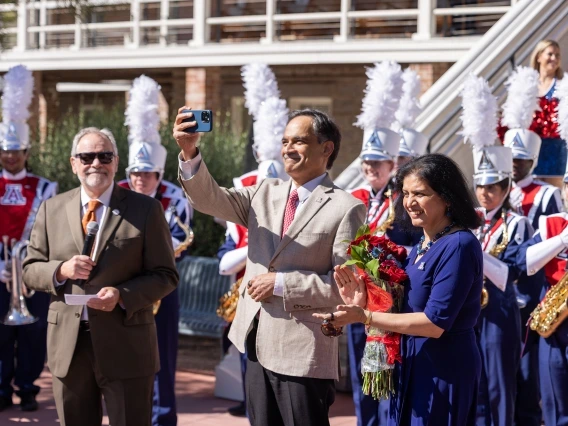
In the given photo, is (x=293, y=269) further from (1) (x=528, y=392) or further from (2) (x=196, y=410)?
(2) (x=196, y=410)

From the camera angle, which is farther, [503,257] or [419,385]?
[503,257]

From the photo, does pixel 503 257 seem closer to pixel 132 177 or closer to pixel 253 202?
pixel 253 202

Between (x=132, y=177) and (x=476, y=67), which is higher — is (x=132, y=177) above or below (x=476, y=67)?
below

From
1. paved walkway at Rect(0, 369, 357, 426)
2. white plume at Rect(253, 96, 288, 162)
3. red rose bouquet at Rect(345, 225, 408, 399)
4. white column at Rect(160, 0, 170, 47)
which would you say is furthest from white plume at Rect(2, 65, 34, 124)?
white column at Rect(160, 0, 170, 47)

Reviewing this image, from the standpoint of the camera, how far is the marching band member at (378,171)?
264 inches

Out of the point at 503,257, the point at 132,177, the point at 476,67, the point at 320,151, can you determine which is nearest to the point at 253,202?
the point at 320,151

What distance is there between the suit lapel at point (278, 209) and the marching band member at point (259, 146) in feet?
7.32

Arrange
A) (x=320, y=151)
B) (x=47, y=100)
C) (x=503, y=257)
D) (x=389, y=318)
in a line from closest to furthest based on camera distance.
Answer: (x=389, y=318) → (x=320, y=151) → (x=503, y=257) → (x=47, y=100)

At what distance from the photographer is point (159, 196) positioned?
24.5 feet

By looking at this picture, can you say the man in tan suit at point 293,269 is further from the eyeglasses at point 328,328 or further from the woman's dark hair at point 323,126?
the eyeglasses at point 328,328

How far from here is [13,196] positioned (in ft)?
26.2

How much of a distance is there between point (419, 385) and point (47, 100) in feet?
50.7

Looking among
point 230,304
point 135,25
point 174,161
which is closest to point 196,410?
point 230,304

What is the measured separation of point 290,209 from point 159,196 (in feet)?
9.42
